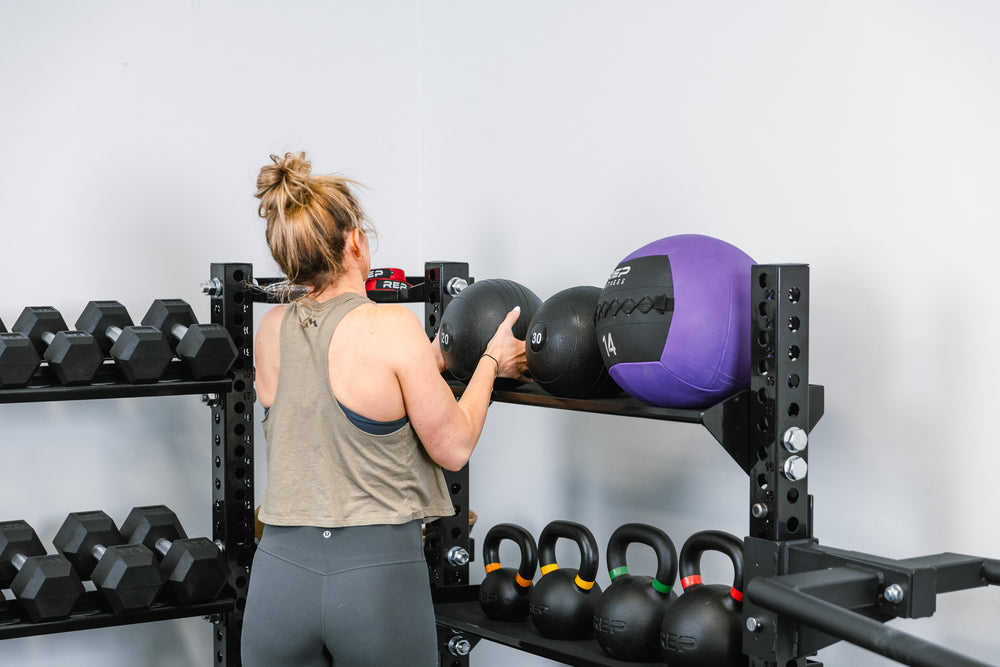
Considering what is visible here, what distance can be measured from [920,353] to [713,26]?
34.3 inches

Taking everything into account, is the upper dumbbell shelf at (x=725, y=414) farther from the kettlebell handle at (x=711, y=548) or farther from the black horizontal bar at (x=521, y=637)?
the black horizontal bar at (x=521, y=637)

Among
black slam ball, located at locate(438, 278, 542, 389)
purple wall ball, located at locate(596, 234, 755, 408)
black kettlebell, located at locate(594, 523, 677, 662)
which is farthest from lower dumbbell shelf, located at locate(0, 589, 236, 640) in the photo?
purple wall ball, located at locate(596, 234, 755, 408)

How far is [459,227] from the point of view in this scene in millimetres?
3041

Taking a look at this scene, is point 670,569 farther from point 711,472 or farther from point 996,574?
point 996,574

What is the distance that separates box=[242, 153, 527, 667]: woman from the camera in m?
1.54

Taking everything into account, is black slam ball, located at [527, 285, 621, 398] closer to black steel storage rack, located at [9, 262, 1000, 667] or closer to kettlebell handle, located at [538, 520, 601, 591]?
black steel storage rack, located at [9, 262, 1000, 667]

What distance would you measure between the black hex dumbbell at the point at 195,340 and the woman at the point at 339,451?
62 cm

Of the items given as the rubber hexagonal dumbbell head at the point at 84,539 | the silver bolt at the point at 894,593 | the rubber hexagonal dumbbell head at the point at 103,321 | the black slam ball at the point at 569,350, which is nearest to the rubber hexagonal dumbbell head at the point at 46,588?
the rubber hexagonal dumbbell head at the point at 84,539

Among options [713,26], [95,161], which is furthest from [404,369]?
[95,161]

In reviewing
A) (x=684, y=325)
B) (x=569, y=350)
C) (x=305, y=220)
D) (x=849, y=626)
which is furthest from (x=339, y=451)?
(x=849, y=626)

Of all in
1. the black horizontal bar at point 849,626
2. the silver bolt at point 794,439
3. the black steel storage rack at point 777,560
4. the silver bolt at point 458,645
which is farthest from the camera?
the silver bolt at point 458,645

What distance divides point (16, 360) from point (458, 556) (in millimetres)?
1037

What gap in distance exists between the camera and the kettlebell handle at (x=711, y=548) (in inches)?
68.6

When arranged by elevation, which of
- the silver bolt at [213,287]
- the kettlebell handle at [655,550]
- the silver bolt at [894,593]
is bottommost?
the kettlebell handle at [655,550]
